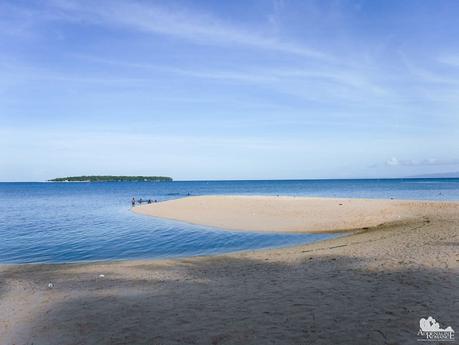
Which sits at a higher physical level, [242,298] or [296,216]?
[296,216]

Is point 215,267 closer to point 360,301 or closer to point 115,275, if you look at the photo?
point 115,275

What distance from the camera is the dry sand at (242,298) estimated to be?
8156 mm

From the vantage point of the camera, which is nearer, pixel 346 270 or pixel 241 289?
pixel 241 289

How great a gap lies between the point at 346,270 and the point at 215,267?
16.5ft

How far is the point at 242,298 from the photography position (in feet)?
34.3

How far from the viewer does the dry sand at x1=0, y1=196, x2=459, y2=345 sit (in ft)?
26.8

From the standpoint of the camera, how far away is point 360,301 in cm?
969

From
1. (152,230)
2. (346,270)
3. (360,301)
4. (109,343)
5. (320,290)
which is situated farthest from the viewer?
(152,230)

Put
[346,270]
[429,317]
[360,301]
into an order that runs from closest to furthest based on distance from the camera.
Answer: [429,317], [360,301], [346,270]

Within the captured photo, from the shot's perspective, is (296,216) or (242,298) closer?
(242,298)

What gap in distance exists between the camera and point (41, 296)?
38.7 feet

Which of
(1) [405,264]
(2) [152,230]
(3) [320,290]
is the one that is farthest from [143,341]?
(2) [152,230]

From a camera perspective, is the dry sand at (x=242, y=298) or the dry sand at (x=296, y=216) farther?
the dry sand at (x=296, y=216)

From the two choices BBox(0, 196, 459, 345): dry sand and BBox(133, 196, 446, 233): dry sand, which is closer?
BBox(0, 196, 459, 345): dry sand
